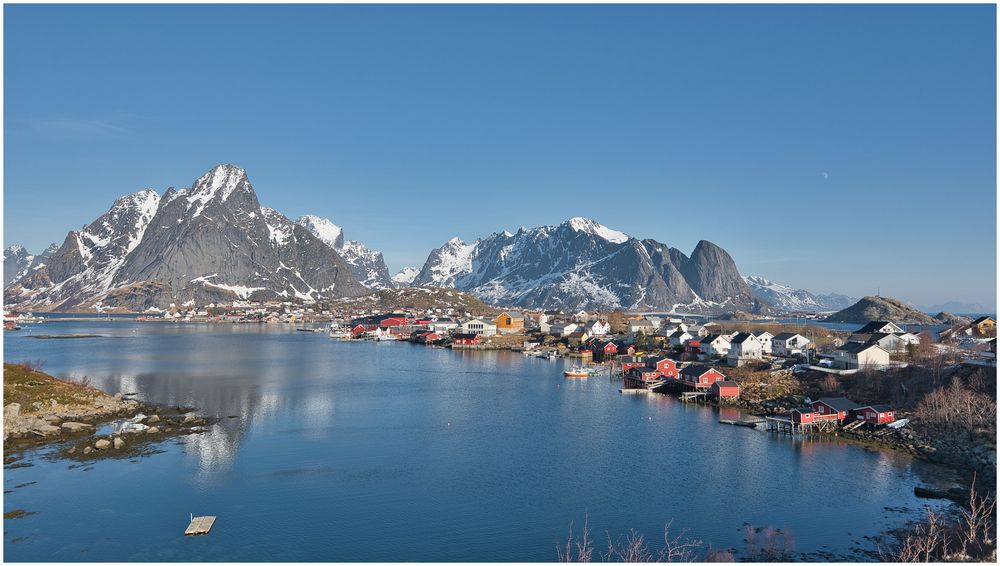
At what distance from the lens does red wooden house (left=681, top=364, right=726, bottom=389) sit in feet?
118

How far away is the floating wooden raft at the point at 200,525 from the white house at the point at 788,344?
127 ft

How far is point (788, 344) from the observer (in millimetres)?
46531

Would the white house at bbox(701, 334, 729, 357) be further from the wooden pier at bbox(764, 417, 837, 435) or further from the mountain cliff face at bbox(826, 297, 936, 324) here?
the mountain cliff face at bbox(826, 297, 936, 324)

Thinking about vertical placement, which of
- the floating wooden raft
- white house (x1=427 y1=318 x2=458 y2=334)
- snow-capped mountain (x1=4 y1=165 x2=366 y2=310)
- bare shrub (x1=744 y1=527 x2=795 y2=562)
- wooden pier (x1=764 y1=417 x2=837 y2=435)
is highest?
snow-capped mountain (x1=4 y1=165 x2=366 y2=310)

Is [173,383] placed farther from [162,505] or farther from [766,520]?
[766,520]

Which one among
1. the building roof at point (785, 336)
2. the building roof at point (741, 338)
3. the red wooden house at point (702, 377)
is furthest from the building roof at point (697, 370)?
the building roof at point (785, 336)

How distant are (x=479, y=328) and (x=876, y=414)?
5296cm

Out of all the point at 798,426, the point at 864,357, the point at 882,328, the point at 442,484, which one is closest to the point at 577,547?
the point at 442,484

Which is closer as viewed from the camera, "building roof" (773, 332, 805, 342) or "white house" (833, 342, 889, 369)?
"white house" (833, 342, 889, 369)

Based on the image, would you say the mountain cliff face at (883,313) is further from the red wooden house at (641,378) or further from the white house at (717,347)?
the red wooden house at (641,378)

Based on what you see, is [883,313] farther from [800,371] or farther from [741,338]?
[800,371]

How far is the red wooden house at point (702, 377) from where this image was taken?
35934mm

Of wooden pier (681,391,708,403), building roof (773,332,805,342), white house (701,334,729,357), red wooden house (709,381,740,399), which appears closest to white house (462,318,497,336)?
white house (701,334,729,357)

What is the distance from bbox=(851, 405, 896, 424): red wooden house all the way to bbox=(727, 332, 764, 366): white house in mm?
15529
